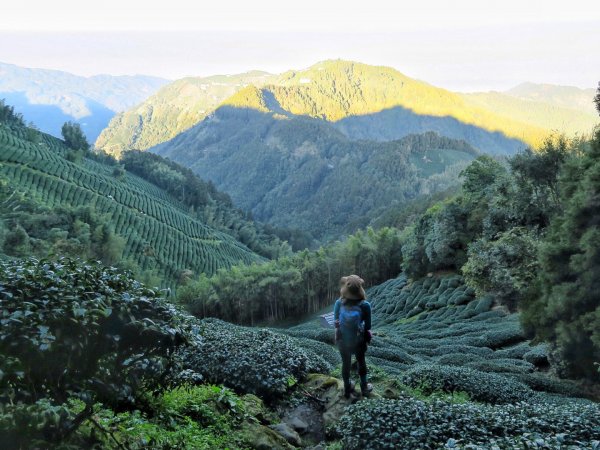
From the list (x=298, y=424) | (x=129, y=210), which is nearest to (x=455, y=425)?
(x=298, y=424)

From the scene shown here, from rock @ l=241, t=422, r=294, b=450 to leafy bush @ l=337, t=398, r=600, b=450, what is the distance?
103 cm

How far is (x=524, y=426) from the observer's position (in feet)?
24.0

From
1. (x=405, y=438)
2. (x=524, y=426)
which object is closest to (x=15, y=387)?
(x=405, y=438)

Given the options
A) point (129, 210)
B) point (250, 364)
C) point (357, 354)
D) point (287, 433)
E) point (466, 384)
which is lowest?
point (129, 210)

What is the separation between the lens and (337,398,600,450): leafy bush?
698 centimetres

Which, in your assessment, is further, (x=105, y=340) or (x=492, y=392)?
(x=492, y=392)

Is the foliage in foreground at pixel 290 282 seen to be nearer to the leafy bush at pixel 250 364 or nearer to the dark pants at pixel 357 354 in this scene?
the leafy bush at pixel 250 364

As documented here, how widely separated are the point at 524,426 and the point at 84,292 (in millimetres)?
6425

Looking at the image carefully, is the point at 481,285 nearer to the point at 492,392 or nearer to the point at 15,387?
the point at 492,392

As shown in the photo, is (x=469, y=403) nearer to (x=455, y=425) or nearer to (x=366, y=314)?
(x=455, y=425)

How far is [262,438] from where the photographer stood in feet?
26.2

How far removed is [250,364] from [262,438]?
2.74m

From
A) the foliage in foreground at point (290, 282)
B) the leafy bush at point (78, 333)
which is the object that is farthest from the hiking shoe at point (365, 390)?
the foliage in foreground at point (290, 282)

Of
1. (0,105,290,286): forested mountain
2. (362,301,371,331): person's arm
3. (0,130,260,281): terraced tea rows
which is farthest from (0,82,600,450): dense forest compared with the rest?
(0,130,260,281): terraced tea rows
